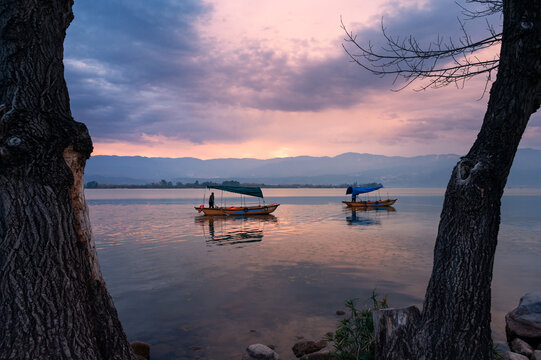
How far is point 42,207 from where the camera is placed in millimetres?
4234

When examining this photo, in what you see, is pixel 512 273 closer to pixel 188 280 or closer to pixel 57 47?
pixel 188 280

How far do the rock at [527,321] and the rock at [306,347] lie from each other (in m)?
5.00

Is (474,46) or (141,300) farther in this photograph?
(141,300)

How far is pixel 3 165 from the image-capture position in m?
4.15

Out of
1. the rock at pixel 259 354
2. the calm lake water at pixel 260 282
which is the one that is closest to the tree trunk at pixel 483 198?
the rock at pixel 259 354

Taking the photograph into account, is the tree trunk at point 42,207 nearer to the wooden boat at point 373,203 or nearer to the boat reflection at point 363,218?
the boat reflection at point 363,218

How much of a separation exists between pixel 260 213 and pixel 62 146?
42.6 metres

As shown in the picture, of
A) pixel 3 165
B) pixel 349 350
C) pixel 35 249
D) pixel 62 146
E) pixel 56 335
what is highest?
pixel 62 146

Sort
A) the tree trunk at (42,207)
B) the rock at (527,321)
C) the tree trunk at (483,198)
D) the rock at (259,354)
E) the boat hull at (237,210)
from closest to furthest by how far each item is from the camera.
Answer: the tree trunk at (42,207), the tree trunk at (483,198), the rock at (259,354), the rock at (527,321), the boat hull at (237,210)

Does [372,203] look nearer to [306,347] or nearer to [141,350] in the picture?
[306,347]

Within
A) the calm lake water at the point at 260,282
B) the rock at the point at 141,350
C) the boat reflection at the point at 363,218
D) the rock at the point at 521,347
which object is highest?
the rock at the point at 521,347

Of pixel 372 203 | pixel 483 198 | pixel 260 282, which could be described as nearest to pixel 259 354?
pixel 483 198

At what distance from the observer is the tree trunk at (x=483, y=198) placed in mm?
4492

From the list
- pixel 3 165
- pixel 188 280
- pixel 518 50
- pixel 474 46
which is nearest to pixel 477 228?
pixel 518 50
